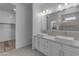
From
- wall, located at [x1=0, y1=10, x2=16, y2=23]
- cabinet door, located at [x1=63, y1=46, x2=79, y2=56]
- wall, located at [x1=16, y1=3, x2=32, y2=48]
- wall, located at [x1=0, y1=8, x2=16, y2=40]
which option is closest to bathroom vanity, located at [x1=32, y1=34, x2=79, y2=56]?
cabinet door, located at [x1=63, y1=46, x2=79, y2=56]

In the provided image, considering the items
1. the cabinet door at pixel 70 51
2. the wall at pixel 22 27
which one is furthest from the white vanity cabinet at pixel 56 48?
the wall at pixel 22 27

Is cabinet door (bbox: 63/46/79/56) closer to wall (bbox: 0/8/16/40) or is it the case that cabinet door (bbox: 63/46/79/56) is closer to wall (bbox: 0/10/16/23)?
wall (bbox: 0/10/16/23)

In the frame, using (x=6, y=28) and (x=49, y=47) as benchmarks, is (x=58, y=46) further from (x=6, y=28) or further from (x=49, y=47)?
(x=6, y=28)

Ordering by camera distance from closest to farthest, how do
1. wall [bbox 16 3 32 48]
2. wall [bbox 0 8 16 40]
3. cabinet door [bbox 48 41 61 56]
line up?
cabinet door [bbox 48 41 61 56] < wall [bbox 16 3 32 48] < wall [bbox 0 8 16 40]

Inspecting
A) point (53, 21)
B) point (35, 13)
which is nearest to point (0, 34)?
point (35, 13)

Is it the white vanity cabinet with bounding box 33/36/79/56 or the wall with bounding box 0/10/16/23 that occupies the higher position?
the wall with bounding box 0/10/16/23

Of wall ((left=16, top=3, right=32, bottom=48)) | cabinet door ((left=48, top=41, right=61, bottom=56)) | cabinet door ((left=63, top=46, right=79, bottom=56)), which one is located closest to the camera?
cabinet door ((left=63, top=46, right=79, bottom=56))

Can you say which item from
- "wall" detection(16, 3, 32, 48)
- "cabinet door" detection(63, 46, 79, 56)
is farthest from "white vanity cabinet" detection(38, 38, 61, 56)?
"wall" detection(16, 3, 32, 48)

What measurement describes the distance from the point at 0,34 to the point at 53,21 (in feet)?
10.6

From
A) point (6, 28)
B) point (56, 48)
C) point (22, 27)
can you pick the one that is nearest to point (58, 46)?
point (56, 48)

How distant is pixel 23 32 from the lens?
13.2ft

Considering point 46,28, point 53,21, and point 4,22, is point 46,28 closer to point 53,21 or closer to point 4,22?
point 53,21

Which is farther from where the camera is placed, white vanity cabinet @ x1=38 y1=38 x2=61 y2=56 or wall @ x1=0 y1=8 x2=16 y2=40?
wall @ x1=0 y1=8 x2=16 y2=40

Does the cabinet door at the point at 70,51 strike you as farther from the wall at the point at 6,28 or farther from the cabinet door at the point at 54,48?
the wall at the point at 6,28
